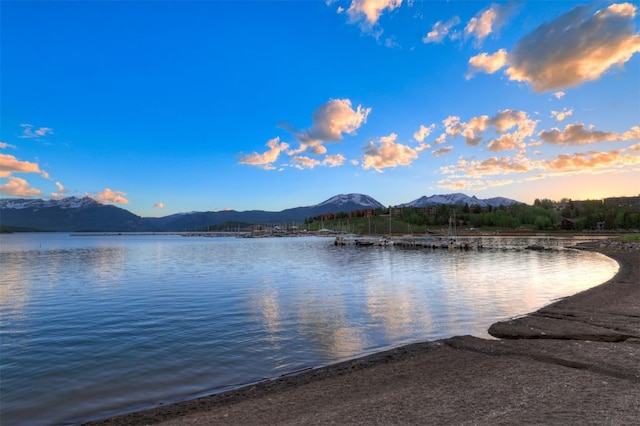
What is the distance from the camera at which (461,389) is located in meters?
9.60

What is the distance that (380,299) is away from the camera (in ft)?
91.1

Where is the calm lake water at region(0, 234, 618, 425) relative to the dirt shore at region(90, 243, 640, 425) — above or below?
below

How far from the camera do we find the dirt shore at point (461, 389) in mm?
7879

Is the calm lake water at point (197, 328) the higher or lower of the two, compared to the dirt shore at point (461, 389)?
lower

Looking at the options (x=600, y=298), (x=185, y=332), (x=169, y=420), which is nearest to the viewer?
(x=169, y=420)

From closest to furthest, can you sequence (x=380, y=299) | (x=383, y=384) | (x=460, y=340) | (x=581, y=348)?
1. (x=383, y=384)
2. (x=581, y=348)
3. (x=460, y=340)
4. (x=380, y=299)

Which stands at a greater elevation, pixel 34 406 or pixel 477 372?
pixel 477 372

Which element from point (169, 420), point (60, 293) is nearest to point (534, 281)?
point (169, 420)

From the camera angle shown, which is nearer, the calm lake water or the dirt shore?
the dirt shore

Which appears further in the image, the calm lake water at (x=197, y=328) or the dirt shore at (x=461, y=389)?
the calm lake water at (x=197, y=328)

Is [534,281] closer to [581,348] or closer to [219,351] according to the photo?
[581,348]

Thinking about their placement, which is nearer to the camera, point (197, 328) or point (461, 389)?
point (461, 389)

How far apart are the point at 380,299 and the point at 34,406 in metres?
20.9

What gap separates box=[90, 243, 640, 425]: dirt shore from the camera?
310 inches
